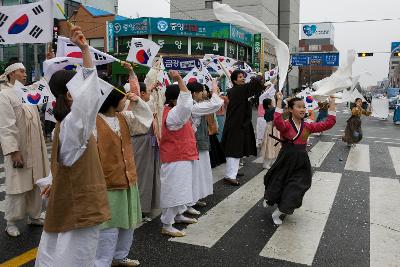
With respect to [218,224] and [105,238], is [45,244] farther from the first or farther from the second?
[218,224]

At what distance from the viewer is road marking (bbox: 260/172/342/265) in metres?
3.89

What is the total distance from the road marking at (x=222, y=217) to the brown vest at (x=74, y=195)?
1922mm

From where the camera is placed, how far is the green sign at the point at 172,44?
28.1 metres

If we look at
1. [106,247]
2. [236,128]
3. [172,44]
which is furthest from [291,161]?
[172,44]

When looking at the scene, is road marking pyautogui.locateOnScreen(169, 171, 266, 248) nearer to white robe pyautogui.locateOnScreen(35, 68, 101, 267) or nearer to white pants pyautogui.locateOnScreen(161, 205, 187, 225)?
white pants pyautogui.locateOnScreen(161, 205, 187, 225)

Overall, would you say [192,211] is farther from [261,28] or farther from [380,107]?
[380,107]

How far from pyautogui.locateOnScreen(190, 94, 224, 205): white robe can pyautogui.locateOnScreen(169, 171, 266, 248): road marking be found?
0.30 m

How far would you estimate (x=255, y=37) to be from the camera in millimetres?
32406

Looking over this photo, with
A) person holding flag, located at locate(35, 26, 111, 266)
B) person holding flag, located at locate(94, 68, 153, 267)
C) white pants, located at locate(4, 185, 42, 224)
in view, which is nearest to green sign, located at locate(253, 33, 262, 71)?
white pants, located at locate(4, 185, 42, 224)

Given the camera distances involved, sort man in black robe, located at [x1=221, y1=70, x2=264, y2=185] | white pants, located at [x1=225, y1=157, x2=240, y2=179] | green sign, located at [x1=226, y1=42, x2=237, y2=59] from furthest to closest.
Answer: green sign, located at [x1=226, y1=42, x2=237, y2=59] < white pants, located at [x1=225, y1=157, x2=240, y2=179] < man in black robe, located at [x1=221, y1=70, x2=264, y2=185]

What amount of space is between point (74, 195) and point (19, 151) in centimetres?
228

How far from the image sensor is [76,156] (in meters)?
2.26

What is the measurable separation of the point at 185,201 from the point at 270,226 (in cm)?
111

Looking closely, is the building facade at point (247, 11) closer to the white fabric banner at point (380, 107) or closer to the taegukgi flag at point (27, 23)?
the white fabric banner at point (380, 107)
